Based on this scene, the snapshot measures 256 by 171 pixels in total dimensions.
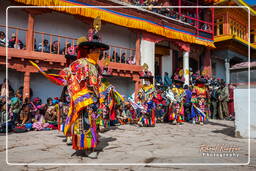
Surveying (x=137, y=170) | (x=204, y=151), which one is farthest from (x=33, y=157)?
(x=204, y=151)

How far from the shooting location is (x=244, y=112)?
5031 millimetres

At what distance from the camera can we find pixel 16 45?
8.25 metres

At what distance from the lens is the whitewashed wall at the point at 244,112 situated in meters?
4.94

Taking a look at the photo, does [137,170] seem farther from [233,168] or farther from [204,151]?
[204,151]

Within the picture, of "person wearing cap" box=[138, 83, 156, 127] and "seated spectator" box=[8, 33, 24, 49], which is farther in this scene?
"seated spectator" box=[8, 33, 24, 49]

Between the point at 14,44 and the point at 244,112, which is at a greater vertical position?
the point at 14,44

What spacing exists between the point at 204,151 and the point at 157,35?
1080 cm

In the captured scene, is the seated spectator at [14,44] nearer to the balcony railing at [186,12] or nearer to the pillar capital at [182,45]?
the balcony railing at [186,12]

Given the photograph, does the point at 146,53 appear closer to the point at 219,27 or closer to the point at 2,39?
the point at 2,39

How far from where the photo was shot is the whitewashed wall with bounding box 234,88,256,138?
4938 mm

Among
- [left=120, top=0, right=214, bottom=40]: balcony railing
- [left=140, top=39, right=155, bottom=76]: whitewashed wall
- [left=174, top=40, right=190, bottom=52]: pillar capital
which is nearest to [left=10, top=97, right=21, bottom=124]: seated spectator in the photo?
[left=140, top=39, right=155, bottom=76]: whitewashed wall

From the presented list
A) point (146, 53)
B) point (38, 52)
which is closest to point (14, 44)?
point (38, 52)

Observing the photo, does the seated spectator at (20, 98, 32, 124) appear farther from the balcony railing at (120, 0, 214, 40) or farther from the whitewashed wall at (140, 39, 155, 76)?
the balcony railing at (120, 0, 214, 40)

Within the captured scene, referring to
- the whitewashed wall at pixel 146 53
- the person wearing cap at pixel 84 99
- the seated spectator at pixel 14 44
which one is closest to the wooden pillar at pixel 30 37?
the seated spectator at pixel 14 44
